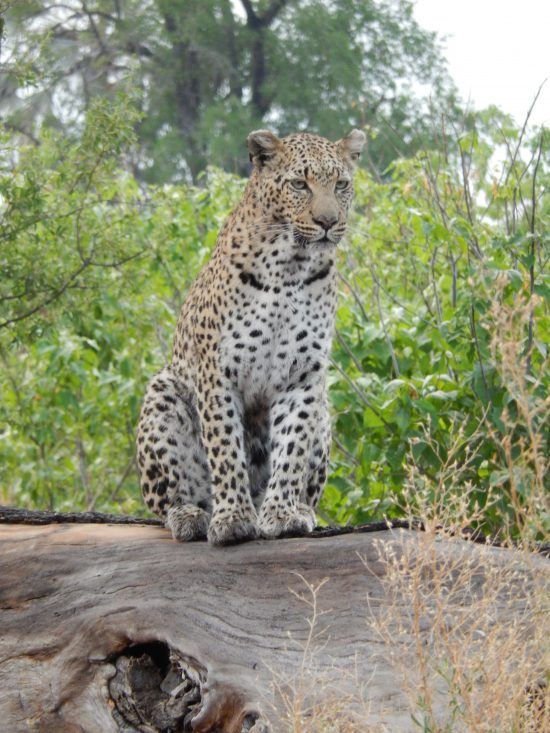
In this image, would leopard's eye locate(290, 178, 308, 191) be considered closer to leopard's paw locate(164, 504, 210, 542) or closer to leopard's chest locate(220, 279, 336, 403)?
leopard's chest locate(220, 279, 336, 403)

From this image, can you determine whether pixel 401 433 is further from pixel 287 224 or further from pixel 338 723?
pixel 338 723

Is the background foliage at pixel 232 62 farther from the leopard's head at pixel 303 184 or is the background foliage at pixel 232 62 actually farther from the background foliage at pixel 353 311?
the leopard's head at pixel 303 184

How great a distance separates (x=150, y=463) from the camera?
652 cm

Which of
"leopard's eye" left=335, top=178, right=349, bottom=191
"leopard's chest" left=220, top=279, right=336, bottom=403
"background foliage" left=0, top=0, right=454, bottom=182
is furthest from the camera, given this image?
"background foliage" left=0, top=0, right=454, bottom=182

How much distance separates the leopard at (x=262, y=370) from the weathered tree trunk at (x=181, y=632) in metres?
0.40

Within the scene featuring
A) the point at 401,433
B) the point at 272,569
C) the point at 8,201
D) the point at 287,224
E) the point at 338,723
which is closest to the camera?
the point at 338,723

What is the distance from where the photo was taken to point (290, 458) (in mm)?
6102

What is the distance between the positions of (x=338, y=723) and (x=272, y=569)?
142 centimetres

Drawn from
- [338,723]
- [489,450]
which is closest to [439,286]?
[489,450]

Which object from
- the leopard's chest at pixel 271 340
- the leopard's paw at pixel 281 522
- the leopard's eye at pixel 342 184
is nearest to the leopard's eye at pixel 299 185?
the leopard's eye at pixel 342 184

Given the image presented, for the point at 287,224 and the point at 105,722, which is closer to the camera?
the point at 105,722

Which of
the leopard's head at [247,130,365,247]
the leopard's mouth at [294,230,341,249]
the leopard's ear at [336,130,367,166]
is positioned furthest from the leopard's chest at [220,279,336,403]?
the leopard's ear at [336,130,367,166]

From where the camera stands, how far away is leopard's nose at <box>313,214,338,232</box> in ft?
19.9

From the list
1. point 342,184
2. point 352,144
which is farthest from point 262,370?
point 352,144
